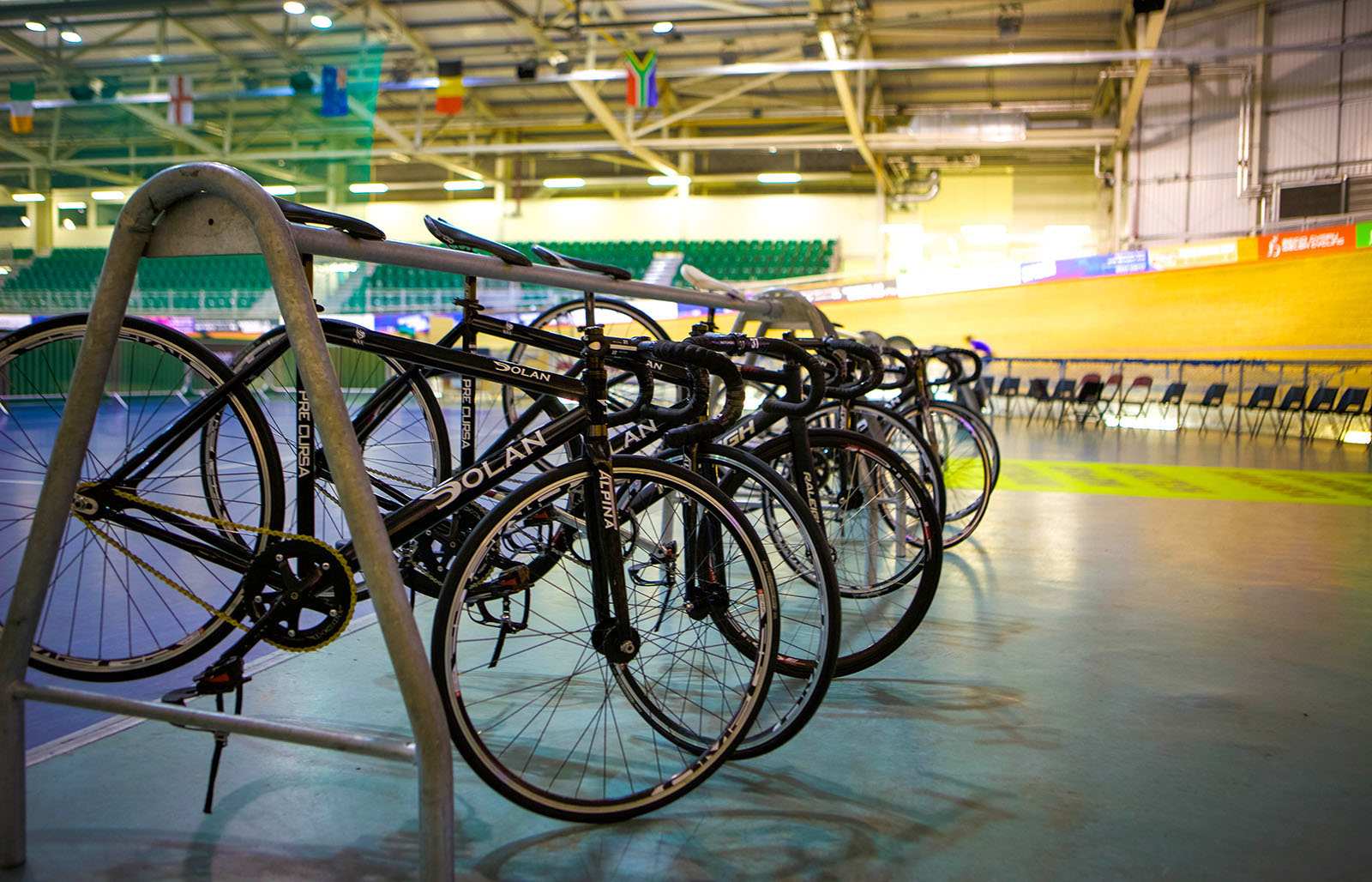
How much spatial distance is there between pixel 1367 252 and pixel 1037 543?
12226 mm

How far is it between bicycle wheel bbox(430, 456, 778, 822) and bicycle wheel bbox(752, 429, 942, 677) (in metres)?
0.31

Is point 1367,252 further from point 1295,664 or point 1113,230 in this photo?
point 1295,664

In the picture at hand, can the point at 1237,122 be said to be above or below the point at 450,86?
below

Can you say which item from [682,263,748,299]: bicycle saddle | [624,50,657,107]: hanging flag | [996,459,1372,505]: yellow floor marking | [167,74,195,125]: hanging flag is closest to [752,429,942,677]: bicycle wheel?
[682,263,748,299]: bicycle saddle

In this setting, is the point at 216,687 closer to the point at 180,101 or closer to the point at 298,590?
the point at 298,590

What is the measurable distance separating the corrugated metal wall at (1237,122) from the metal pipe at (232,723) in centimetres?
1795

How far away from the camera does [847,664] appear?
232 cm

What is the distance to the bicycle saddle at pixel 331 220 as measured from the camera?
1562 mm

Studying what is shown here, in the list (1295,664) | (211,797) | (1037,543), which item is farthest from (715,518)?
(1037,543)

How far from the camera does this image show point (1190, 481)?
22.3 ft

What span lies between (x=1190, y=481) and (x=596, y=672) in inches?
230

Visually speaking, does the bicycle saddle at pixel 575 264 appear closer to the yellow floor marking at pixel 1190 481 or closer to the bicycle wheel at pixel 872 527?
the bicycle wheel at pixel 872 527

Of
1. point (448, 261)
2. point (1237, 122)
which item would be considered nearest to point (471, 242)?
Answer: point (448, 261)

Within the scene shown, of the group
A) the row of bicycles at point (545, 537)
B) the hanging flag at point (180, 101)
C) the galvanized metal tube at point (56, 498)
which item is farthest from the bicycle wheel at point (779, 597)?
the hanging flag at point (180, 101)
